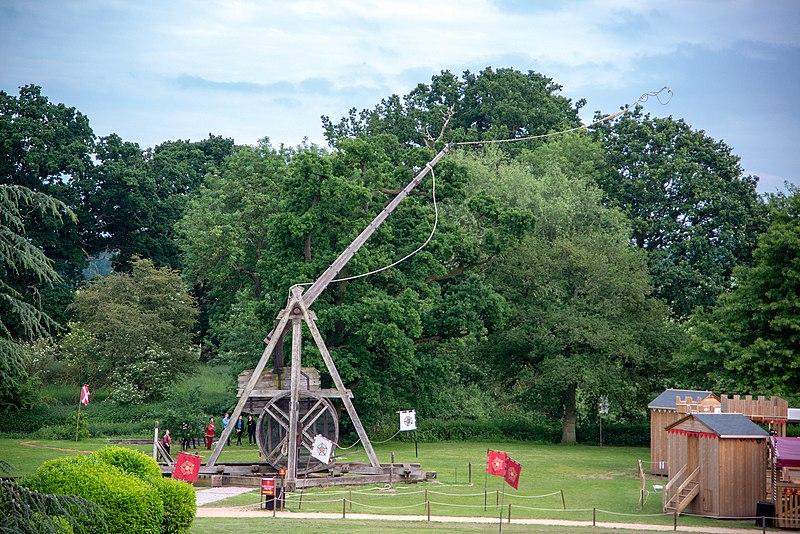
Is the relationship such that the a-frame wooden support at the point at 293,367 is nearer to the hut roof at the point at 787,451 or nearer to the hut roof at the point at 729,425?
the hut roof at the point at 729,425

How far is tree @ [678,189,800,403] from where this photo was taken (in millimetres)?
45438

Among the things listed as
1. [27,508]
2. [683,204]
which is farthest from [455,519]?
[683,204]

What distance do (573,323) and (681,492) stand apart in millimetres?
20509

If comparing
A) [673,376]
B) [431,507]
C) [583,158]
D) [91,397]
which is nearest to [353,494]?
[431,507]

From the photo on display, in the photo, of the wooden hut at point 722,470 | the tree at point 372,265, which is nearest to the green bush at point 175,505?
the wooden hut at point 722,470

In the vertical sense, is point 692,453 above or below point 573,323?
below

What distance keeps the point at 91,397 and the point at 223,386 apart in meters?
7.72

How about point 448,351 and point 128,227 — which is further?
point 128,227

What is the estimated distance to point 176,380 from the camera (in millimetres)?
57625

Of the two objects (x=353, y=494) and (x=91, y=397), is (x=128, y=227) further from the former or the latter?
(x=353, y=494)

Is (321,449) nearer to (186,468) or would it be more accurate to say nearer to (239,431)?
(186,468)

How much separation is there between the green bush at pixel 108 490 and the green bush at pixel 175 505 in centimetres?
89

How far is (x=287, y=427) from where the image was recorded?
122ft

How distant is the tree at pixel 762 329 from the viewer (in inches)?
1789
